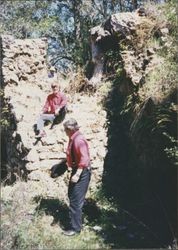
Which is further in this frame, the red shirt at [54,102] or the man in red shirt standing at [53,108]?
the red shirt at [54,102]

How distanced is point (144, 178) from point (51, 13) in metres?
20.5

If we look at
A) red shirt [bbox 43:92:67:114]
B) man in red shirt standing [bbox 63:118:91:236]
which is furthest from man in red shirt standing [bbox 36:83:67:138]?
man in red shirt standing [bbox 63:118:91:236]

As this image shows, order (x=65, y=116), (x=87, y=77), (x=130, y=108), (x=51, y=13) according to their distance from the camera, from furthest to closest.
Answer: (x=51, y=13) → (x=87, y=77) → (x=65, y=116) → (x=130, y=108)

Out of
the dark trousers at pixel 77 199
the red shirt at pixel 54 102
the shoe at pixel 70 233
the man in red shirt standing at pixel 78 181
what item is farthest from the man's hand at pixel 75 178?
the red shirt at pixel 54 102

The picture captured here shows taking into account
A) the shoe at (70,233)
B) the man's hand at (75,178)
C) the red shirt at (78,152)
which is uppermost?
the red shirt at (78,152)

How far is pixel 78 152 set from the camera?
7.41 meters

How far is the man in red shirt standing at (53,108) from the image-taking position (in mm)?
10975

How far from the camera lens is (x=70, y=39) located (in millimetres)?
28297

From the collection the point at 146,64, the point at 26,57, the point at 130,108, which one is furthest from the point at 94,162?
the point at 26,57

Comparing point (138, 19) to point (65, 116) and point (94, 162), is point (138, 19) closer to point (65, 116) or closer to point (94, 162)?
point (65, 116)

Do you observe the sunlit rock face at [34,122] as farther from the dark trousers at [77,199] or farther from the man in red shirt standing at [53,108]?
the dark trousers at [77,199]

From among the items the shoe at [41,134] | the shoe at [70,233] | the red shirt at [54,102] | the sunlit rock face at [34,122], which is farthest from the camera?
the red shirt at [54,102]

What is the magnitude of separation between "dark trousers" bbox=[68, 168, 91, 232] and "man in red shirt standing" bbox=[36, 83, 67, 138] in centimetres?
344

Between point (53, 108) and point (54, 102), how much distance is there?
171 mm
